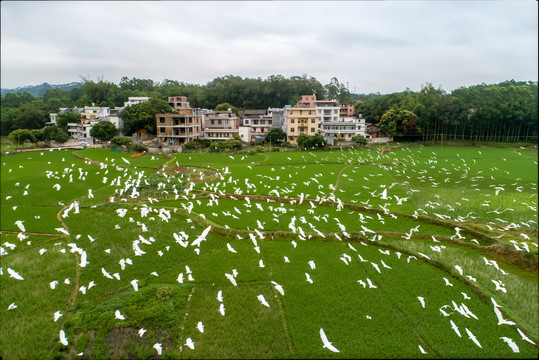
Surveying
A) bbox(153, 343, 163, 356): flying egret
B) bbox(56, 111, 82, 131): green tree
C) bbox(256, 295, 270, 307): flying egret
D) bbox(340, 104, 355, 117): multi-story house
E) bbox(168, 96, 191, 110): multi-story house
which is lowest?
bbox(153, 343, 163, 356): flying egret

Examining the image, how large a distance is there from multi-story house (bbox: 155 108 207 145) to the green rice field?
23.8 metres

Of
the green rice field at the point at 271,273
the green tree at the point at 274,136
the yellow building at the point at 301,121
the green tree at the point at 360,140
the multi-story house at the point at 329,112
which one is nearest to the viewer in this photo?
the green rice field at the point at 271,273

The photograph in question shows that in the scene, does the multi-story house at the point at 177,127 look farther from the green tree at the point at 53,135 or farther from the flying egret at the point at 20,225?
the flying egret at the point at 20,225

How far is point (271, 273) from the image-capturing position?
902cm

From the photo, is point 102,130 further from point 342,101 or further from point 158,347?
point 342,101

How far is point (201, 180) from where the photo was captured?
21281 millimetres

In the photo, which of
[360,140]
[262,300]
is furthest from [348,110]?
[262,300]

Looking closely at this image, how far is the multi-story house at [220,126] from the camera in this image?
4284cm

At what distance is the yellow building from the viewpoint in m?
40.8

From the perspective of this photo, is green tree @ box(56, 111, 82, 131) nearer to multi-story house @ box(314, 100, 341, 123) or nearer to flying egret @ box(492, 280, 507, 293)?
multi-story house @ box(314, 100, 341, 123)

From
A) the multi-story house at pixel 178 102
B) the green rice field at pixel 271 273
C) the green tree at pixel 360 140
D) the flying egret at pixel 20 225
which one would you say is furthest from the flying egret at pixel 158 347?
the multi-story house at pixel 178 102

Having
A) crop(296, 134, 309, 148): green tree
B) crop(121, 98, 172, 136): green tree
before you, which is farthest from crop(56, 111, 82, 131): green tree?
crop(296, 134, 309, 148): green tree

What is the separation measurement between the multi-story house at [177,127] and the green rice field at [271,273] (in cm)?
2378

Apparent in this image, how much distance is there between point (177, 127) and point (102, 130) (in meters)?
9.57
